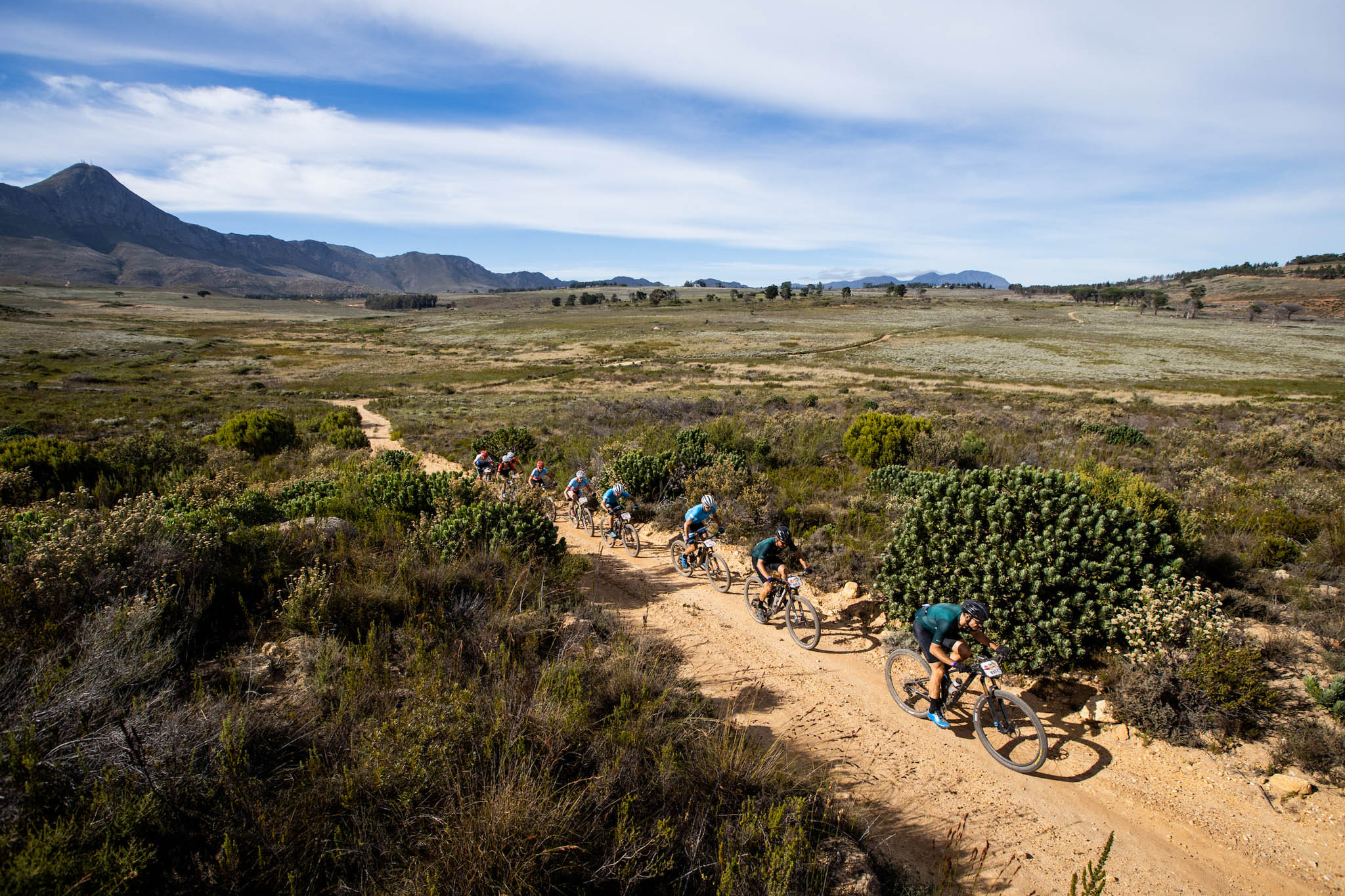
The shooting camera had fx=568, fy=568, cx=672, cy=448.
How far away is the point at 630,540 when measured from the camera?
1070 centimetres

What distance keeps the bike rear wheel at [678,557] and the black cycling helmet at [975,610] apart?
4.80 m

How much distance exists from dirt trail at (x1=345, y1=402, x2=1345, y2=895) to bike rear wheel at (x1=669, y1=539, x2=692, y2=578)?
2557mm

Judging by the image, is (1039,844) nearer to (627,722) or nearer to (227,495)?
(627,722)

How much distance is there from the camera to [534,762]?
4.04m

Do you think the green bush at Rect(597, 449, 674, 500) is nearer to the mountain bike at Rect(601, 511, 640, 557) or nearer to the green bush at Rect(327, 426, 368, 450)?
the mountain bike at Rect(601, 511, 640, 557)

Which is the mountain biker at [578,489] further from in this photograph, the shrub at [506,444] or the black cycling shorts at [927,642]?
the black cycling shorts at [927,642]

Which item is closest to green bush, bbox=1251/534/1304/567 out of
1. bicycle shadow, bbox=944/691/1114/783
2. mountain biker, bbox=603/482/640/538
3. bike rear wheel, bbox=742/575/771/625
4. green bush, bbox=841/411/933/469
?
bicycle shadow, bbox=944/691/1114/783

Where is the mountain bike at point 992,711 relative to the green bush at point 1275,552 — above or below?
below

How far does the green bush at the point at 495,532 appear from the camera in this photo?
7707 mm

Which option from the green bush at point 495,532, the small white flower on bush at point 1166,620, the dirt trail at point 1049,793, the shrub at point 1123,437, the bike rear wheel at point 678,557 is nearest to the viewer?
the dirt trail at point 1049,793

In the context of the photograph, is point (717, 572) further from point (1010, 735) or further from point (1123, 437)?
point (1123, 437)

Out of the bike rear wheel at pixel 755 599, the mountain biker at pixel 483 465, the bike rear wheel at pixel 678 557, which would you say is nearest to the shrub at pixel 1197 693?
the bike rear wheel at pixel 755 599

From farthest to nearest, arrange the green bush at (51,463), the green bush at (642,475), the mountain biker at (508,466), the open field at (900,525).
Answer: the mountain biker at (508,466) < the green bush at (642,475) < the green bush at (51,463) < the open field at (900,525)

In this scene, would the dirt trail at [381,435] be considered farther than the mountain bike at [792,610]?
Yes
